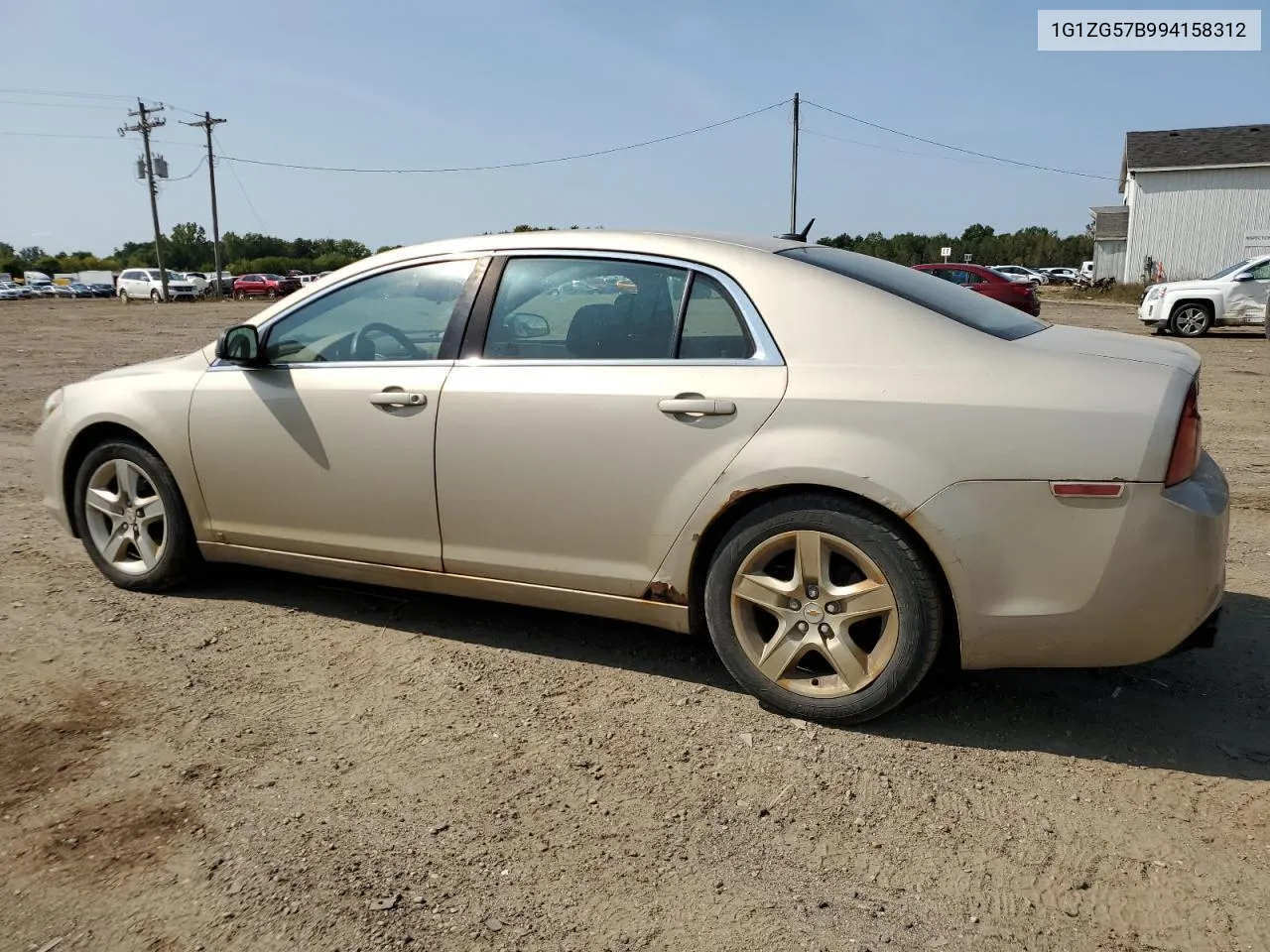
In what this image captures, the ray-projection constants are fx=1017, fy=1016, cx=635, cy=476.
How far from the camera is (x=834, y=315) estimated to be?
3316 millimetres

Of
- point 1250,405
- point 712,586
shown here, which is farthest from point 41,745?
point 1250,405

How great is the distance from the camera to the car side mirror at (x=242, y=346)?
421cm

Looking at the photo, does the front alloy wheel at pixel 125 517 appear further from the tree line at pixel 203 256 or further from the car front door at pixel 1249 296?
the tree line at pixel 203 256

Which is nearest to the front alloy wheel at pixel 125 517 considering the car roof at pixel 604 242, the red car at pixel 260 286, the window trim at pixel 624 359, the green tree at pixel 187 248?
the car roof at pixel 604 242

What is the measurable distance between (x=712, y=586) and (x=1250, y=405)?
929cm

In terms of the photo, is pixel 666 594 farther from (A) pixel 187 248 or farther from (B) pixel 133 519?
(A) pixel 187 248

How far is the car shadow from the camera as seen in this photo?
10.5ft

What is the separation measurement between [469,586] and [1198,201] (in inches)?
1657

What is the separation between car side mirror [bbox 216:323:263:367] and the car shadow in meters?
1.11

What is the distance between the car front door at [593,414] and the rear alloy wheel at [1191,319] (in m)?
18.9

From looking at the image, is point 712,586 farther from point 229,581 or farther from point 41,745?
point 229,581

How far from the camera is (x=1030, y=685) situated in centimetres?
363

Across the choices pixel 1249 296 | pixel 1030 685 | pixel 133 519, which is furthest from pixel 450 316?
pixel 1249 296

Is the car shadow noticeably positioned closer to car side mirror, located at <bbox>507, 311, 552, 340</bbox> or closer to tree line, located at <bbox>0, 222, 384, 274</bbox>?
car side mirror, located at <bbox>507, 311, 552, 340</bbox>
